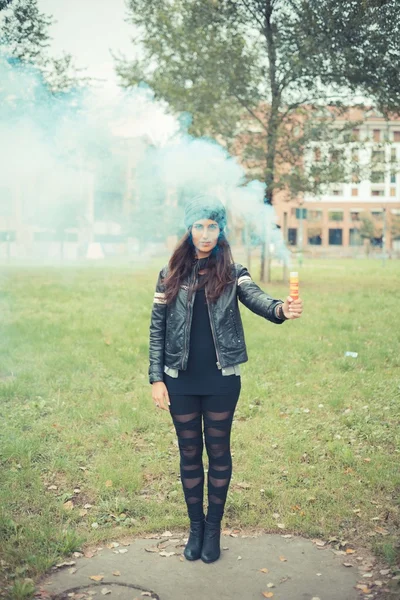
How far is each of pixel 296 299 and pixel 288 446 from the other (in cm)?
305

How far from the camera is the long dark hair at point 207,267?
4070 millimetres

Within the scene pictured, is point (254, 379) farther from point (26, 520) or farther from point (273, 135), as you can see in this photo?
point (273, 135)

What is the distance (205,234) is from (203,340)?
67 cm

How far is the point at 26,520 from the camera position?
4.97 metres

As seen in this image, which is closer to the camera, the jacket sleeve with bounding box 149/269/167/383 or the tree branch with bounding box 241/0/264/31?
the jacket sleeve with bounding box 149/269/167/383

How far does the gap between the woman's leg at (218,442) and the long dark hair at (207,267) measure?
659 millimetres

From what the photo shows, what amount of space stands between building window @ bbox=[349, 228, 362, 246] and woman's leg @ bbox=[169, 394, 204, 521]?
245 ft

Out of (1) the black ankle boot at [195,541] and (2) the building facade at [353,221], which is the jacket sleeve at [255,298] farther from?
(2) the building facade at [353,221]

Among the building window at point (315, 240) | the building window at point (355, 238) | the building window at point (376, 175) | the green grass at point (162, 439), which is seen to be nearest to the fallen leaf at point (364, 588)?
the green grass at point (162, 439)

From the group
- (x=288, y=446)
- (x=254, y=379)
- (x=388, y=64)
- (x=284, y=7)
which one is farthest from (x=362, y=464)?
(x=284, y=7)

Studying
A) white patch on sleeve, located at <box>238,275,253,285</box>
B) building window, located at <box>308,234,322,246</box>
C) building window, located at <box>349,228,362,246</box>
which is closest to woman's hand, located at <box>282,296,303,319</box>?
white patch on sleeve, located at <box>238,275,253,285</box>

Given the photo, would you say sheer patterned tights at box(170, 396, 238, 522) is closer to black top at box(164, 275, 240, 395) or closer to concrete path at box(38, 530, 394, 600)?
black top at box(164, 275, 240, 395)

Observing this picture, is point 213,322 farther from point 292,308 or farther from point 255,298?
point 292,308

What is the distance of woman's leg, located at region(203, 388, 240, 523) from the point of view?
4.10 meters
